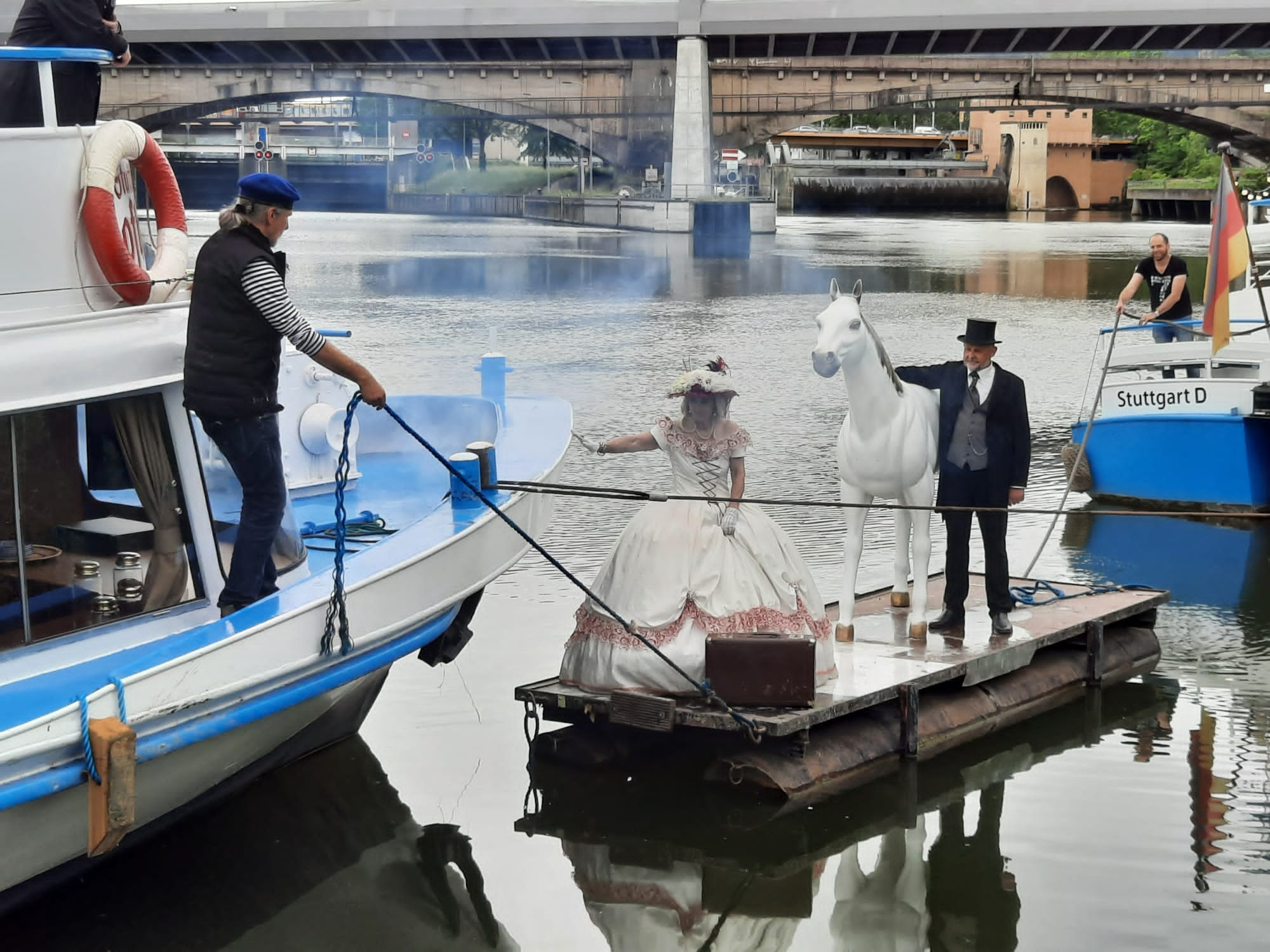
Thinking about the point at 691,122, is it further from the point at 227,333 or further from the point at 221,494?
the point at 227,333

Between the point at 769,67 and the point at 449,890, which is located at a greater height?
the point at 769,67

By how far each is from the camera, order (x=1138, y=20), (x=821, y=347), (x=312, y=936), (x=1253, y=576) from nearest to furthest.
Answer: (x=312, y=936) → (x=821, y=347) → (x=1253, y=576) → (x=1138, y=20)

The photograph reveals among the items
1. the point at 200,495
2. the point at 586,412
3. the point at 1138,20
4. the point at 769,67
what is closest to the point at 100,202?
the point at 200,495

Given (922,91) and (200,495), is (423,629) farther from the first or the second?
(922,91)

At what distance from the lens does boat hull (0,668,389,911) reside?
6.00 metres

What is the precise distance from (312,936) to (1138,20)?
57967 millimetres

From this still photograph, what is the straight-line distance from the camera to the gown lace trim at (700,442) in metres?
7.96

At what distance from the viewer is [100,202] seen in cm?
701

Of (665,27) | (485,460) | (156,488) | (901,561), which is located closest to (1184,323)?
(901,561)

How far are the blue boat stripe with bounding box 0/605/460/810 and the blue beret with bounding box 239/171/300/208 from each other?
77.5 inches

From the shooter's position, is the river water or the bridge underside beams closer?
the river water

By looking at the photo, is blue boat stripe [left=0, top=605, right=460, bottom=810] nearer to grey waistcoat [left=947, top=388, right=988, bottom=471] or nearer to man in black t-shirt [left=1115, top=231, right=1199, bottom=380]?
grey waistcoat [left=947, top=388, right=988, bottom=471]

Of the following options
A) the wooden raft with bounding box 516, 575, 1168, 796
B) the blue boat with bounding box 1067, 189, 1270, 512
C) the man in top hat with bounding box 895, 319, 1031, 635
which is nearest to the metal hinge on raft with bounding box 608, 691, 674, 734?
the wooden raft with bounding box 516, 575, 1168, 796

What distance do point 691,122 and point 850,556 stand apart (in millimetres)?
55766
